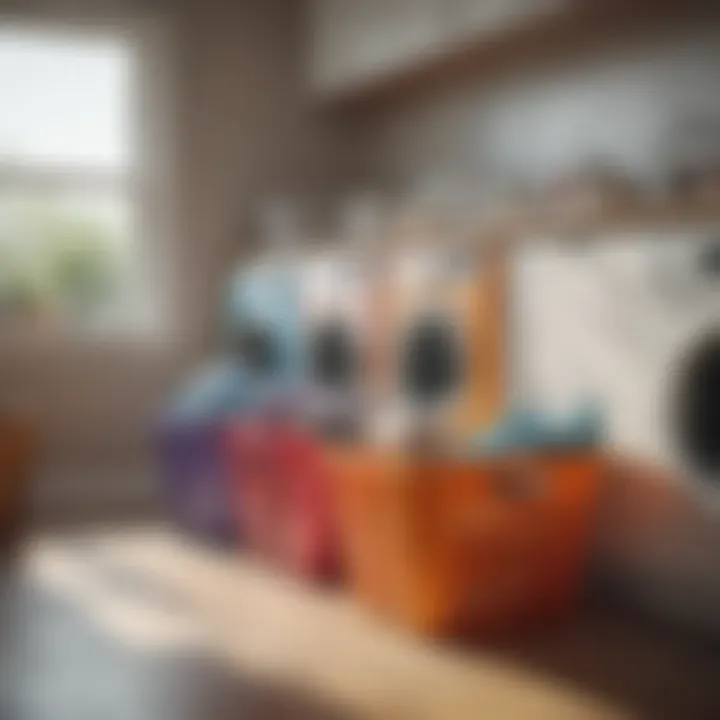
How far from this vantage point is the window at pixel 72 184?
3.70m

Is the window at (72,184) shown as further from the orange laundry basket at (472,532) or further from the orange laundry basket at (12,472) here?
the orange laundry basket at (472,532)

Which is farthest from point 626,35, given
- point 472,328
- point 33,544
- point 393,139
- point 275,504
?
point 33,544

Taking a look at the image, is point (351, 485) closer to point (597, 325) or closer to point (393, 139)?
point (597, 325)

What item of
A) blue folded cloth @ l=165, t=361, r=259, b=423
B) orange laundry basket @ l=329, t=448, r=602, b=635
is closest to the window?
blue folded cloth @ l=165, t=361, r=259, b=423

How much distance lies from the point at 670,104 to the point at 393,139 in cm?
115

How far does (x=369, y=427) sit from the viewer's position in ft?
7.97

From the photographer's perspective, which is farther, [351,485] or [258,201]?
[258,201]

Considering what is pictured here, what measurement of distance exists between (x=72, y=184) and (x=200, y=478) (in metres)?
1.19

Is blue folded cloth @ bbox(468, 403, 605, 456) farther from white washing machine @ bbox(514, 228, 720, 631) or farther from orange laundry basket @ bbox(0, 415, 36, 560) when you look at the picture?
orange laundry basket @ bbox(0, 415, 36, 560)

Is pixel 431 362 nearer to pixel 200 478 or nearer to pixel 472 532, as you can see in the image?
pixel 200 478

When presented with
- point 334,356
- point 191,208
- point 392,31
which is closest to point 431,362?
point 334,356

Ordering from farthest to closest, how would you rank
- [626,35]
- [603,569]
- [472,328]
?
[626,35] < [472,328] < [603,569]

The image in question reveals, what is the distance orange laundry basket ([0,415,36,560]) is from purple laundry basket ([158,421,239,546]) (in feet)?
1.14

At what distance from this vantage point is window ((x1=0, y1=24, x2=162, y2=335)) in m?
3.70
